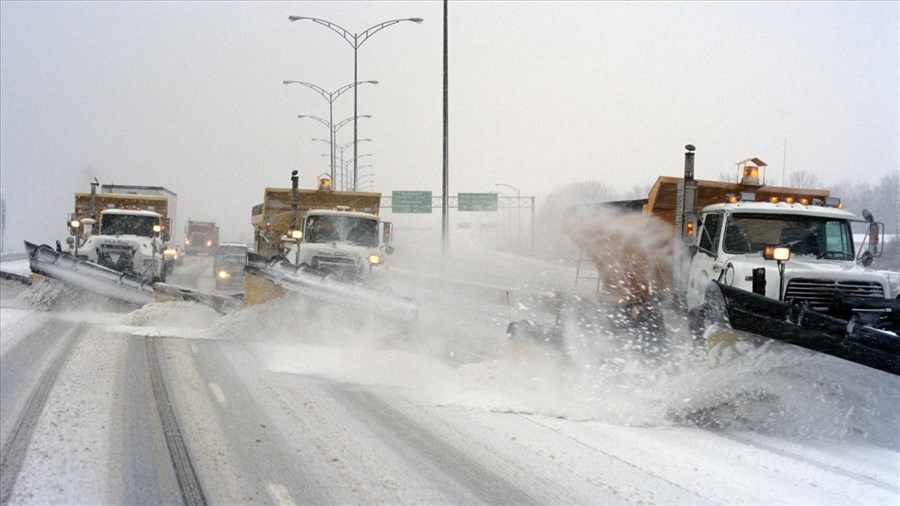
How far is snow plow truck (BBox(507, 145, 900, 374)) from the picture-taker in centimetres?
745

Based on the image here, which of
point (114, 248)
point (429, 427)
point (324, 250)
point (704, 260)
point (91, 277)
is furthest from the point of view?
point (114, 248)

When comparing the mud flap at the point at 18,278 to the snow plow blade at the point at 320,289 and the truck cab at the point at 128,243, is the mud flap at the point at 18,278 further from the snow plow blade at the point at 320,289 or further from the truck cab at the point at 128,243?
the snow plow blade at the point at 320,289

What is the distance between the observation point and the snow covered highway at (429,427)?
5.60 m

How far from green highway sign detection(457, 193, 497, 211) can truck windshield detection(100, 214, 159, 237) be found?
3980 cm

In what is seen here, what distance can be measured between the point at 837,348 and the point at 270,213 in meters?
13.2

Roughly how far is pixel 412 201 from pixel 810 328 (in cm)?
5059

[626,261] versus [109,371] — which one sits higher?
[626,261]

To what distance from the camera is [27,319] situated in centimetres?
1465

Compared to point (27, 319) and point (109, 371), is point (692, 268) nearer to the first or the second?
point (109, 371)

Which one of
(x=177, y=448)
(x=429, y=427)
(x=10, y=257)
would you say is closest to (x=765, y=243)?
(x=429, y=427)

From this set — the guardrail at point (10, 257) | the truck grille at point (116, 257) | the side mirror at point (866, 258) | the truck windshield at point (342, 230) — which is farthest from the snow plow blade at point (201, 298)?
the guardrail at point (10, 257)

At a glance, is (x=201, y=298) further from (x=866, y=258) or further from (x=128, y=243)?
(x=866, y=258)

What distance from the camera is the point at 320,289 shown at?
13383 mm

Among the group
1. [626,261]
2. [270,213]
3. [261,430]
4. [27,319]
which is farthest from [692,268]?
[27,319]
